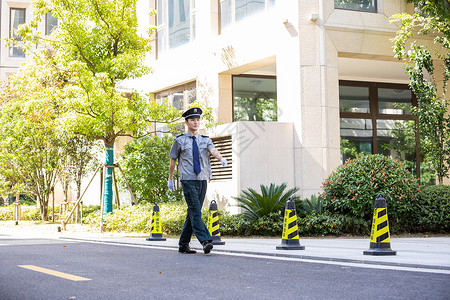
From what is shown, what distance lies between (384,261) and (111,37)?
12829mm

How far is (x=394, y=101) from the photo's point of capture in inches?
927

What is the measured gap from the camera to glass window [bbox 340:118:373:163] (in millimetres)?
22375

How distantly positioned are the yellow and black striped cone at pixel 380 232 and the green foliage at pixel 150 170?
1236cm

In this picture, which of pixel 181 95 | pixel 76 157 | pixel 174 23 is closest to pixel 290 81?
pixel 181 95

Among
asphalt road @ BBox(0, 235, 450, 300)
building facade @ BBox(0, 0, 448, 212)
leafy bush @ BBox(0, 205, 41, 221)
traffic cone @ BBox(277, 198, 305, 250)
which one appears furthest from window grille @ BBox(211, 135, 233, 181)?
Answer: leafy bush @ BBox(0, 205, 41, 221)

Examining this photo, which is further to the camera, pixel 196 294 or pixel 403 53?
pixel 403 53

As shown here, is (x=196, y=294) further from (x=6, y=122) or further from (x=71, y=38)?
(x=6, y=122)

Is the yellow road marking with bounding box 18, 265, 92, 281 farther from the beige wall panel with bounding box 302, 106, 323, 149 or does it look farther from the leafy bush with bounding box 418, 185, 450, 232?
the beige wall panel with bounding box 302, 106, 323, 149

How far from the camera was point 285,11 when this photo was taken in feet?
57.8

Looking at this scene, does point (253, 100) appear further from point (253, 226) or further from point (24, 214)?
point (24, 214)

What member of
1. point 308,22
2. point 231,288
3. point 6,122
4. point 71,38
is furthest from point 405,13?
point 6,122

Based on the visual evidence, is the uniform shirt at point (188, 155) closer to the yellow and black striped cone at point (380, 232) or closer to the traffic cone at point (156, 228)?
the yellow and black striped cone at point (380, 232)

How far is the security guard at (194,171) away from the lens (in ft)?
30.7

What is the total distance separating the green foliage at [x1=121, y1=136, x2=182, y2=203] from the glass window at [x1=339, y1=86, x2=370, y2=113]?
6.58m
